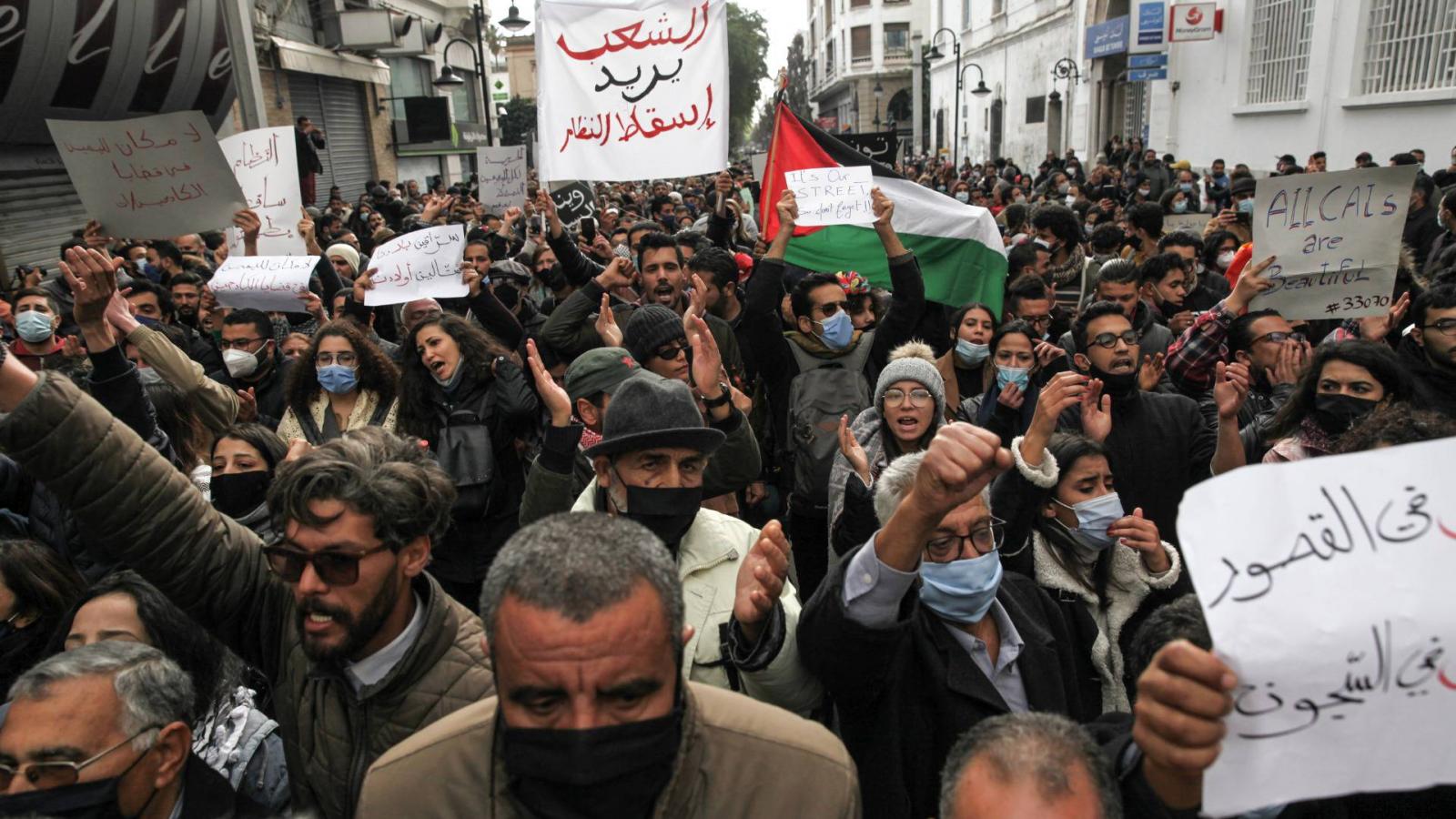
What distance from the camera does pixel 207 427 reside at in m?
3.83

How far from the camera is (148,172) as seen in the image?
5.56 metres

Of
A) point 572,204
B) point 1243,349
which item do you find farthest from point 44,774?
point 572,204

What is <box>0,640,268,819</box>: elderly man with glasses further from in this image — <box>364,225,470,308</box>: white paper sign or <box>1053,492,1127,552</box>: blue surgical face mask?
<box>364,225,470,308</box>: white paper sign

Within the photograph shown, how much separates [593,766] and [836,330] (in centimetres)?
329

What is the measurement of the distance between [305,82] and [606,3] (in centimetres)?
1706

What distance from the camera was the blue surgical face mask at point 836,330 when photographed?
4492 millimetres

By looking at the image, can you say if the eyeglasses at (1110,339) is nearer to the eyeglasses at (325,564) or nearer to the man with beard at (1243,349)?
the man with beard at (1243,349)

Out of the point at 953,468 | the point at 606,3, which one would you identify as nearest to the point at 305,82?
the point at 606,3

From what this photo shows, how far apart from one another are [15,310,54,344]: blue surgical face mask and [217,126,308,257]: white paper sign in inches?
71.1

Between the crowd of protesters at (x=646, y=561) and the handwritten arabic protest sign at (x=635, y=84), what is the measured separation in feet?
3.68

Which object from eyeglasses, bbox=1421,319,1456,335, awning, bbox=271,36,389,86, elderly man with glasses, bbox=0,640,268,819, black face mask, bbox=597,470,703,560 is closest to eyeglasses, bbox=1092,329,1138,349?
eyeglasses, bbox=1421,319,1456,335

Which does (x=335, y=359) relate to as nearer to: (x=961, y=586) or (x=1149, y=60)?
(x=961, y=586)

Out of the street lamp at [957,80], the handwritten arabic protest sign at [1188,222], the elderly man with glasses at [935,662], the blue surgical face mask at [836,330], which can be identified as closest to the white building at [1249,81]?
the street lamp at [957,80]

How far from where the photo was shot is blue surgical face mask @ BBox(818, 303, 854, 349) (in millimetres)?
4492
